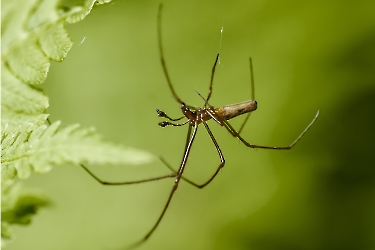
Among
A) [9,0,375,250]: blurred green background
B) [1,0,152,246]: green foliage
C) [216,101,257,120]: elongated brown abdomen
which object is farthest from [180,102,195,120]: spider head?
[1,0,152,246]: green foliage

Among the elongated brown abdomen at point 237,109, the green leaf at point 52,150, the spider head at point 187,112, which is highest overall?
the spider head at point 187,112

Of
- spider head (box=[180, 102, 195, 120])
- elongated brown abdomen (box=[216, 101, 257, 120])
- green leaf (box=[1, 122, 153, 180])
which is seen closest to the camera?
green leaf (box=[1, 122, 153, 180])

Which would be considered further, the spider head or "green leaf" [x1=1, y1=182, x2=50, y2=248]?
the spider head

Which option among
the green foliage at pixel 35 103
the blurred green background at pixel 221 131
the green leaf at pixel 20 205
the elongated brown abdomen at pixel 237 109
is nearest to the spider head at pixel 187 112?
the elongated brown abdomen at pixel 237 109

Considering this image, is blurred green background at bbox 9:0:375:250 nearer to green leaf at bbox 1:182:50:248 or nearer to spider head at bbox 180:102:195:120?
spider head at bbox 180:102:195:120

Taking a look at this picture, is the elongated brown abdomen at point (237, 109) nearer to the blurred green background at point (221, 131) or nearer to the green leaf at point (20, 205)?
the blurred green background at point (221, 131)

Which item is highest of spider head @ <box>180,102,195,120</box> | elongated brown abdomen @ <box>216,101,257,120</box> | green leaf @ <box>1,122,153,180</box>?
spider head @ <box>180,102,195,120</box>

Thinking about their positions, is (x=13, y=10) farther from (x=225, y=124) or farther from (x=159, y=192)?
(x=159, y=192)
